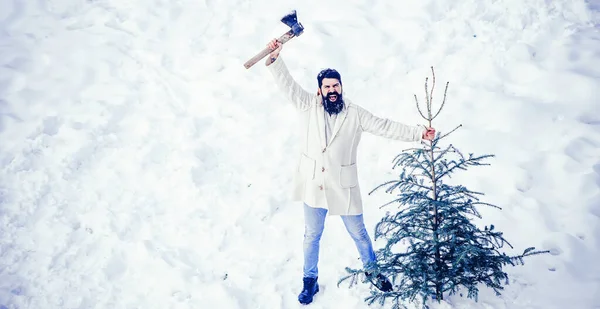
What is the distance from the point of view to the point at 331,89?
12.1 feet

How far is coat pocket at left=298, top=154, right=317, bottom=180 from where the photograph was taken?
382cm

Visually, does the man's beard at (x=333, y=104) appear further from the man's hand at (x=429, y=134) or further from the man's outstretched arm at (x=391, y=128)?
the man's hand at (x=429, y=134)

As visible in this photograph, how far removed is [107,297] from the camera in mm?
4445

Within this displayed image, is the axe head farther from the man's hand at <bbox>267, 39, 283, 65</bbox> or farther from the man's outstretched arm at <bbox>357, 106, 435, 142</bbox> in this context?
the man's outstretched arm at <bbox>357, 106, 435, 142</bbox>

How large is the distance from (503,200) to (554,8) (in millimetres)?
4178

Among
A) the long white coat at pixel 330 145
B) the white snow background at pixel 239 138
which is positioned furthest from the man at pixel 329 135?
the white snow background at pixel 239 138

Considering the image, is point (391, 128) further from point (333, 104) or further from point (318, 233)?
point (318, 233)

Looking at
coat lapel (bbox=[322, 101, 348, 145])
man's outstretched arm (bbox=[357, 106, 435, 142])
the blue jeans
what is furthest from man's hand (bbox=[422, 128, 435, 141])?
the blue jeans

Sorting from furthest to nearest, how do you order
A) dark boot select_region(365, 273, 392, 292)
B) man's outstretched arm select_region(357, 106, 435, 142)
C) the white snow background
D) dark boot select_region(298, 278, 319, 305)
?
the white snow background
dark boot select_region(298, 278, 319, 305)
dark boot select_region(365, 273, 392, 292)
man's outstretched arm select_region(357, 106, 435, 142)

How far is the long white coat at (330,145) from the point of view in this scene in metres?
3.77

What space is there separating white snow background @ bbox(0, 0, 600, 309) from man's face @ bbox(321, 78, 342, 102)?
6.62 feet

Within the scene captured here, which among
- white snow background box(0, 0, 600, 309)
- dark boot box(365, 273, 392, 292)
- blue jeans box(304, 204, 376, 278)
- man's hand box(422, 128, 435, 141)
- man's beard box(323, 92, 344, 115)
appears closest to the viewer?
man's hand box(422, 128, 435, 141)

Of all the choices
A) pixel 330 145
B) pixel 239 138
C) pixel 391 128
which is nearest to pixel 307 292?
pixel 330 145

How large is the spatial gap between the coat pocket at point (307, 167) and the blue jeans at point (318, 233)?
1.01 ft
